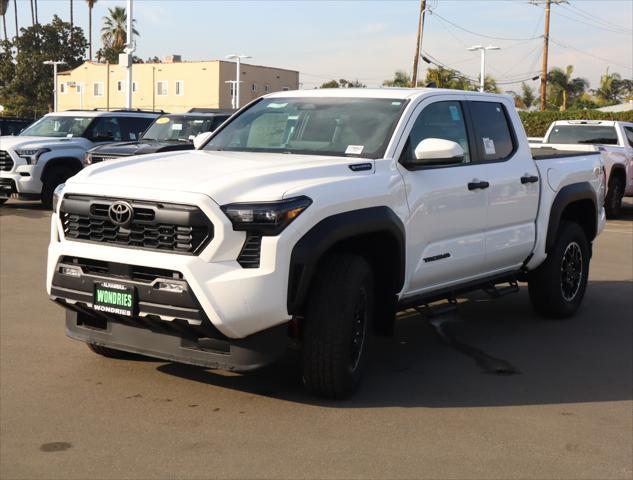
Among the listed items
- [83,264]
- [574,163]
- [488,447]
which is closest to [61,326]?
[83,264]

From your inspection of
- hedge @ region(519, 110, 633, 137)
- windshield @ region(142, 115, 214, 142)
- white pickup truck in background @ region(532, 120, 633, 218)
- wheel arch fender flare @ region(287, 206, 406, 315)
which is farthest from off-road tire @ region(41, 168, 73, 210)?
hedge @ region(519, 110, 633, 137)

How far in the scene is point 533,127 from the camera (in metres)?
39.0

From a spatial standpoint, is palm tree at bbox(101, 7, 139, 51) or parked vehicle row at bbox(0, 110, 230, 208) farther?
palm tree at bbox(101, 7, 139, 51)

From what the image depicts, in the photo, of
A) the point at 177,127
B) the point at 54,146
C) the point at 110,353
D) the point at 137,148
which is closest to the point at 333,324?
the point at 110,353

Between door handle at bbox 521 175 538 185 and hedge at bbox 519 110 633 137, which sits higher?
hedge at bbox 519 110 633 137

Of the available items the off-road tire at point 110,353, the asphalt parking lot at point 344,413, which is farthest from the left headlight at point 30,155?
the off-road tire at point 110,353

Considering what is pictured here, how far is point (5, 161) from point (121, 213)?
12.0 m

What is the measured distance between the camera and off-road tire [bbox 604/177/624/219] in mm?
17094

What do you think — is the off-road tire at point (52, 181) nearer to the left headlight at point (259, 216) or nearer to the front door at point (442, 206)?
the front door at point (442, 206)

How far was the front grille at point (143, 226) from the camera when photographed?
4.71 m

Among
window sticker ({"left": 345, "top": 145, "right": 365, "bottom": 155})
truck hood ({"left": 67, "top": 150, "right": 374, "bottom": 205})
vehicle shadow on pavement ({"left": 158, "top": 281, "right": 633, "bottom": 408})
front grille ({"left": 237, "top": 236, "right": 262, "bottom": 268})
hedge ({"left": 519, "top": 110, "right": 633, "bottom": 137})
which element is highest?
hedge ({"left": 519, "top": 110, "right": 633, "bottom": 137})

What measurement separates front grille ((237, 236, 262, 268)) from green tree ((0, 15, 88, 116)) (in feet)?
231

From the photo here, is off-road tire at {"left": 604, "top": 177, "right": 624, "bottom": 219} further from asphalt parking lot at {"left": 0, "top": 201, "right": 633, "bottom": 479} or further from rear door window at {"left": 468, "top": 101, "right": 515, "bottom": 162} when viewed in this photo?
rear door window at {"left": 468, "top": 101, "right": 515, "bottom": 162}

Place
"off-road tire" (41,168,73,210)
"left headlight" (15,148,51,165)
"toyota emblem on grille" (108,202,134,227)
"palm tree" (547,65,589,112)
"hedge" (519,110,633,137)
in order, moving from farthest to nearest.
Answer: "palm tree" (547,65,589,112)
"hedge" (519,110,633,137)
"off-road tire" (41,168,73,210)
"left headlight" (15,148,51,165)
"toyota emblem on grille" (108,202,134,227)
